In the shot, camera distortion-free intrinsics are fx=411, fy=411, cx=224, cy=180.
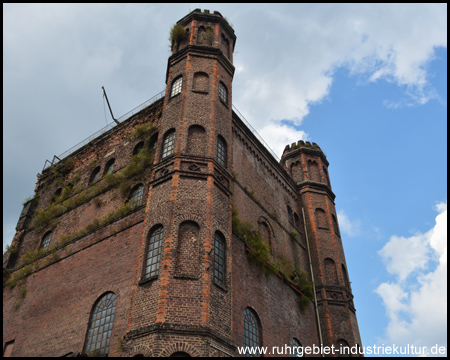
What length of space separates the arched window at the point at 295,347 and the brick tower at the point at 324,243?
2303mm

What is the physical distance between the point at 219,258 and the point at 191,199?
2113 millimetres

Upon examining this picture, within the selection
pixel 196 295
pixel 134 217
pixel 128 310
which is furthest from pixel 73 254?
pixel 196 295

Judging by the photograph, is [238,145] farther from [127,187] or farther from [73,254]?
[73,254]

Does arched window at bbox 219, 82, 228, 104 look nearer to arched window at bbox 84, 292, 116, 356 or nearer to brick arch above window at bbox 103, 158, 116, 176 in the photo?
brick arch above window at bbox 103, 158, 116, 176

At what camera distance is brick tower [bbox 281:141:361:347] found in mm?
18734

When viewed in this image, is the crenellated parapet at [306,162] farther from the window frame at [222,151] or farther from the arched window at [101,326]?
the arched window at [101,326]

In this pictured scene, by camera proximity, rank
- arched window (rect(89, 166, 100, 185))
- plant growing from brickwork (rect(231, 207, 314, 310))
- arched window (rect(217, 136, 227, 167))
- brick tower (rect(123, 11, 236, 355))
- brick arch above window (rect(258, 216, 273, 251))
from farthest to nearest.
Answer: arched window (rect(89, 166, 100, 185)) → brick arch above window (rect(258, 216, 273, 251)) → arched window (rect(217, 136, 227, 167)) → plant growing from brickwork (rect(231, 207, 314, 310)) → brick tower (rect(123, 11, 236, 355))

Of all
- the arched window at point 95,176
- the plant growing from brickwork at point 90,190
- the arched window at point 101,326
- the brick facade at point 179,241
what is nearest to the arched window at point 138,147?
the brick facade at point 179,241

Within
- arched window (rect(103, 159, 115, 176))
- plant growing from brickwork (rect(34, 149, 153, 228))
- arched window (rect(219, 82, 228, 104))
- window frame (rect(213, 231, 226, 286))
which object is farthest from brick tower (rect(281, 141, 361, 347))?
arched window (rect(103, 159, 115, 176))

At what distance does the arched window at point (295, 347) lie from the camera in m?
15.7

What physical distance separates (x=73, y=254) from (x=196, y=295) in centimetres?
679

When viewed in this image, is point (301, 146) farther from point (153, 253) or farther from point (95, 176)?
point (153, 253)

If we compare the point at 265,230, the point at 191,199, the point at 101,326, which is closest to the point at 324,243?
the point at 265,230

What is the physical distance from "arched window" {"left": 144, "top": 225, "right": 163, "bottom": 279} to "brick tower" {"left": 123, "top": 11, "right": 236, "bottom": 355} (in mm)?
43
